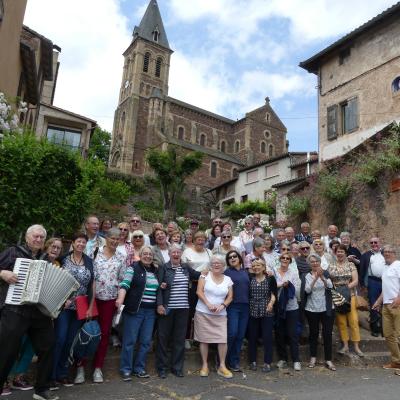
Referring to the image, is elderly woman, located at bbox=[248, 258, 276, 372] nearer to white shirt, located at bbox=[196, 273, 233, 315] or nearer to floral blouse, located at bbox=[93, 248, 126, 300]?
white shirt, located at bbox=[196, 273, 233, 315]

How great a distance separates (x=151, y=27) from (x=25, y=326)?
64.4 meters

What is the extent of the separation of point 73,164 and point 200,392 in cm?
487

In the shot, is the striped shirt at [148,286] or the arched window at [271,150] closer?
the striped shirt at [148,286]

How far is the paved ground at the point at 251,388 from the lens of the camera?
15.2 feet

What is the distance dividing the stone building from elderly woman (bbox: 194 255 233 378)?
38.7 feet

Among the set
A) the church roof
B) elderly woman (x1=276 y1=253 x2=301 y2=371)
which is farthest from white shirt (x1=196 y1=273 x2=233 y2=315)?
the church roof

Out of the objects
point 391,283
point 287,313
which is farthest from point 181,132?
point 287,313

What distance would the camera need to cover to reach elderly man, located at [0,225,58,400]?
4.00m

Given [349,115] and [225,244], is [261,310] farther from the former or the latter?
[349,115]

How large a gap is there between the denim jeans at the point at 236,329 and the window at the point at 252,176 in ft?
89.5

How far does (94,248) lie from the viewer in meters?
5.85

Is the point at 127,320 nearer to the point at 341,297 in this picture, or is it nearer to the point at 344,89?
the point at 341,297

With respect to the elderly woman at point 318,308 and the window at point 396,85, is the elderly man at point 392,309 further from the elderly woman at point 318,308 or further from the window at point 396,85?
the window at point 396,85

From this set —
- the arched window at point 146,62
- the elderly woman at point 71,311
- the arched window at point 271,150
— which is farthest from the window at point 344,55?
the arched window at point 146,62
